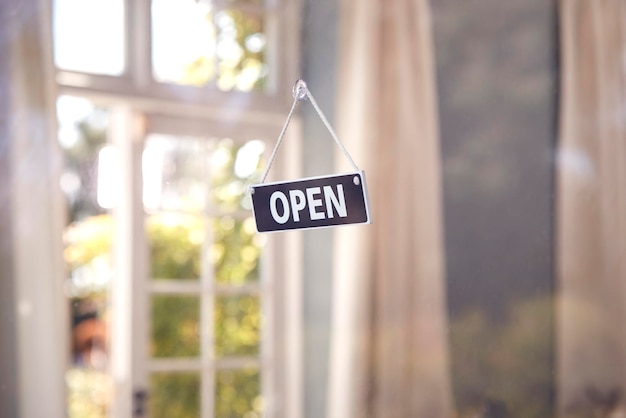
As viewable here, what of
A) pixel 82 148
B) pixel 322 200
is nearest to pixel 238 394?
pixel 82 148

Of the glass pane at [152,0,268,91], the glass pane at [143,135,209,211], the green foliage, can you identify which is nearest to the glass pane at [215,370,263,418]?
the green foliage

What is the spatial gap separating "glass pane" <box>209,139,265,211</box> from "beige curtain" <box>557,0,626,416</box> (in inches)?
28.5

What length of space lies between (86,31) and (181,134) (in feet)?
0.68

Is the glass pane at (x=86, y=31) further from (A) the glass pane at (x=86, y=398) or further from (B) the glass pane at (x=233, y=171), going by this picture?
(A) the glass pane at (x=86, y=398)

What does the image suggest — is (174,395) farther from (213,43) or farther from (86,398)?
(213,43)

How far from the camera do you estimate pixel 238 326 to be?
1433mm

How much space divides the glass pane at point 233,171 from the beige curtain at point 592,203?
0.72 m

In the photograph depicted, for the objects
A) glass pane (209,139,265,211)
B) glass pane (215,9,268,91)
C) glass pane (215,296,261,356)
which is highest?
glass pane (215,9,268,91)

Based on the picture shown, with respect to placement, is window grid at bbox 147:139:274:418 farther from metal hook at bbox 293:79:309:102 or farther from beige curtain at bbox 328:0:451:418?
metal hook at bbox 293:79:309:102

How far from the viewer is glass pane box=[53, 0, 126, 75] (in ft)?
3.79

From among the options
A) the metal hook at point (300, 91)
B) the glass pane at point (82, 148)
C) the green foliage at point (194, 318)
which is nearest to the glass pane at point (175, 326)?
the green foliage at point (194, 318)

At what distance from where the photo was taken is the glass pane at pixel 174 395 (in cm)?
136

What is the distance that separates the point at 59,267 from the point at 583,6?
1157mm

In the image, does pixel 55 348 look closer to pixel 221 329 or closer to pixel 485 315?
pixel 221 329
